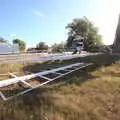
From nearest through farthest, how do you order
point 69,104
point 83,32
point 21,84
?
1. point 69,104
2. point 21,84
3. point 83,32

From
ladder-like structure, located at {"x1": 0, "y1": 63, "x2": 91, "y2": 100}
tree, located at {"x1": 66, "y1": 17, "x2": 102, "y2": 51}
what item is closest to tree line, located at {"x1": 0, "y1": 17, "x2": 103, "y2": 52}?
tree, located at {"x1": 66, "y1": 17, "x2": 102, "y2": 51}

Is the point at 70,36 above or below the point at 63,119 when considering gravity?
above

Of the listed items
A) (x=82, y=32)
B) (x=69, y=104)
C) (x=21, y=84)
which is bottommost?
(x=69, y=104)

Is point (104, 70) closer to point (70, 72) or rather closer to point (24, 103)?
point (70, 72)

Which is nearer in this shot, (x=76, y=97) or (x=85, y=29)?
(x=76, y=97)

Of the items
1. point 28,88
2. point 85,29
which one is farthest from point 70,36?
point 28,88

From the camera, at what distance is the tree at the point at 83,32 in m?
62.4

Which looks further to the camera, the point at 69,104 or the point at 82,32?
the point at 82,32

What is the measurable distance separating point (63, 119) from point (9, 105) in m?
1.74

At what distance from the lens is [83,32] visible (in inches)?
2520

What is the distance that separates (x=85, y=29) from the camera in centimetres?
6375

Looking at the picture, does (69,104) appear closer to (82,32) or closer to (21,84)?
(21,84)

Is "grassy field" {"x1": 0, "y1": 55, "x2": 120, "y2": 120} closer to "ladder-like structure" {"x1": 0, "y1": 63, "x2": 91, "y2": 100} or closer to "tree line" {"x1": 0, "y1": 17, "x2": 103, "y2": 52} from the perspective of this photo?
"ladder-like structure" {"x1": 0, "y1": 63, "x2": 91, "y2": 100}

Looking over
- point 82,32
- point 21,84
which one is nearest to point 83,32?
point 82,32
